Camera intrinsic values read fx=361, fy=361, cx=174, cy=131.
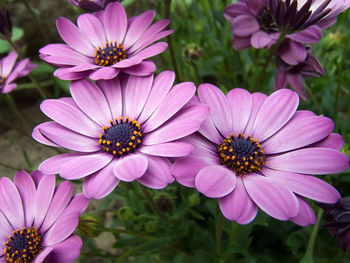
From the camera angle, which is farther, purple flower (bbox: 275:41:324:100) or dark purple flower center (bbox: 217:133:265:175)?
purple flower (bbox: 275:41:324:100)

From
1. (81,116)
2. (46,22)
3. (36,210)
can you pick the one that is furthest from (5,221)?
(46,22)

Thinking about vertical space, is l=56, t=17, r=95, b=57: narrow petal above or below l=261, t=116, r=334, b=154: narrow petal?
above

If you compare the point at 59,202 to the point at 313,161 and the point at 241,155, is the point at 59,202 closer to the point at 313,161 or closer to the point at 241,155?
the point at 241,155

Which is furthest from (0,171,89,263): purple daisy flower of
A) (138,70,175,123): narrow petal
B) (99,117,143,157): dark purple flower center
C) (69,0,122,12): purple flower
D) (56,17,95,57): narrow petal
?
(69,0,122,12): purple flower

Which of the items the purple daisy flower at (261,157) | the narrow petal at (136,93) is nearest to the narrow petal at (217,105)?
the purple daisy flower at (261,157)

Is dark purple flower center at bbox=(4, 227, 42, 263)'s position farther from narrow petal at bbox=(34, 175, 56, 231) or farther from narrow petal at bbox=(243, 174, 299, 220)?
narrow petal at bbox=(243, 174, 299, 220)

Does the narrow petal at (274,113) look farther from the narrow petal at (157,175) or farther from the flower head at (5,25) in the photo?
the flower head at (5,25)
